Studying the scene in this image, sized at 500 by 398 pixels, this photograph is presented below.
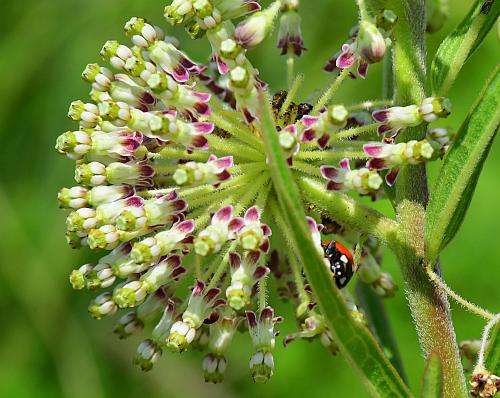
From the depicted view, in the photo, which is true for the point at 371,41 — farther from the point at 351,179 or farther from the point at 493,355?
the point at 493,355

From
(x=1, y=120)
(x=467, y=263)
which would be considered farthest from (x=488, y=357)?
(x=1, y=120)

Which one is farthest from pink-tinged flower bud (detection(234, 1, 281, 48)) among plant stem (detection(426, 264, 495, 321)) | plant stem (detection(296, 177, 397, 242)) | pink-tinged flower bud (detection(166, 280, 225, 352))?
plant stem (detection(426, 264, 495, 321))

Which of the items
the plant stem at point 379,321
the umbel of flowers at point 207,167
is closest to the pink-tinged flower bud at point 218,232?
the umbel of flowers at point 207,167

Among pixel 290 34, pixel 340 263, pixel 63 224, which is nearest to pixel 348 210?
pixel 340 263

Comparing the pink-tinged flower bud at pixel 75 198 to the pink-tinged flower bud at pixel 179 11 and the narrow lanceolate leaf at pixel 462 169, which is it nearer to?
the pink-tinged flower bud at pixel 179 11

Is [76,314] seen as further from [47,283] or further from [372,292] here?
[372,292]
